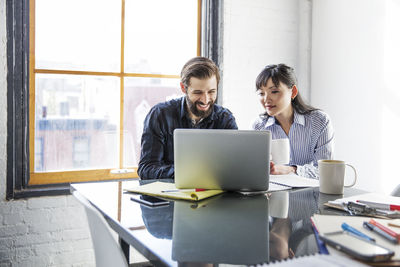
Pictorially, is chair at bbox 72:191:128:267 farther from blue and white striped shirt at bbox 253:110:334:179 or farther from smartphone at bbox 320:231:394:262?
blue and white striped shirt at bbox 253:110:334:179

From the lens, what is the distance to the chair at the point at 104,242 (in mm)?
847

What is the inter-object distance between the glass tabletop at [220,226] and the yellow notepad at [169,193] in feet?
0.09

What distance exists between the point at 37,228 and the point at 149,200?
146 cm

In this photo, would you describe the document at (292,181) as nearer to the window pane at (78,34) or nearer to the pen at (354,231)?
the pen at (354,231)

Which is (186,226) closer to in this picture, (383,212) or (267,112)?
(383,212)

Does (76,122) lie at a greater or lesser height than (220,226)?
greater

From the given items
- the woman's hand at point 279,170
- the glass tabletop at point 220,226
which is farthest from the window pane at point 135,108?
the glass tabletop at point 220,226

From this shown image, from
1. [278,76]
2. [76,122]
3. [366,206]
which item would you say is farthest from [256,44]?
[366,206]

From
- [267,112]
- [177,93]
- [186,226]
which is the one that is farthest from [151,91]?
[186,226]

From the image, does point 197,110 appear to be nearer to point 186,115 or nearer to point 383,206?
point 186,115

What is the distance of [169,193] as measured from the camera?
1207mm

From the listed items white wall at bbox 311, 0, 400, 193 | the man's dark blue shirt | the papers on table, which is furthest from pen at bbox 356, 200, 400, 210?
white wall at bbox 311, 0, 400, 193

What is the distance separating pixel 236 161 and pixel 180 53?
1798 millimetres

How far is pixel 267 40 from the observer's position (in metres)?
3.11
